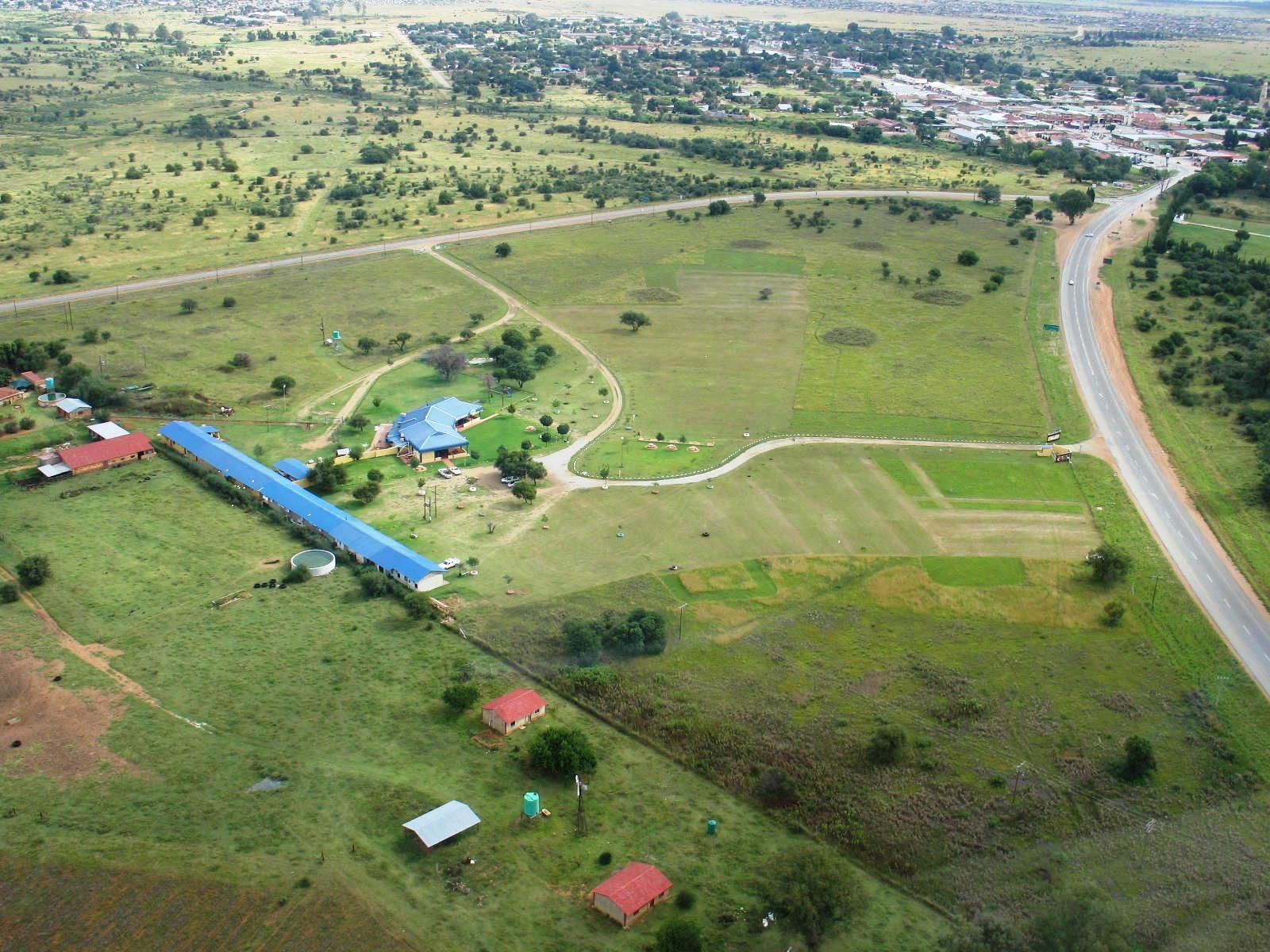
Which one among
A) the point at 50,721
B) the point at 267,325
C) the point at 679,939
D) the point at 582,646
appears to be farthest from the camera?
the point at 267,325

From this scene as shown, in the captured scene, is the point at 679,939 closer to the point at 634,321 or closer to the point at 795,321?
the point at 634,321

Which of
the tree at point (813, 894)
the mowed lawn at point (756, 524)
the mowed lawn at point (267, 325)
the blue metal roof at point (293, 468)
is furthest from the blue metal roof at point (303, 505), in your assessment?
the tree at point (813, 894)

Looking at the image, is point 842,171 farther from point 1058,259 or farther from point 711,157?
point 1058,259

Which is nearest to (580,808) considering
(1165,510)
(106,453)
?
(106,453)

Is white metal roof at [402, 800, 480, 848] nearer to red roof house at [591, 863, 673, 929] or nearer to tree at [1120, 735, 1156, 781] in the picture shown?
red roof house at [591, 863, 673, 929]

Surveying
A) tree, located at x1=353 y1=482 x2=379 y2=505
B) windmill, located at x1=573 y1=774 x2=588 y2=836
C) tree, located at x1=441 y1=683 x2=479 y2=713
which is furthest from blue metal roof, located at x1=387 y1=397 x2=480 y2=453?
windmill, located at x1=573 y1=774 x2=588 y2=836

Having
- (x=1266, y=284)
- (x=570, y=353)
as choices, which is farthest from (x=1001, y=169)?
(x=570, y=353)
